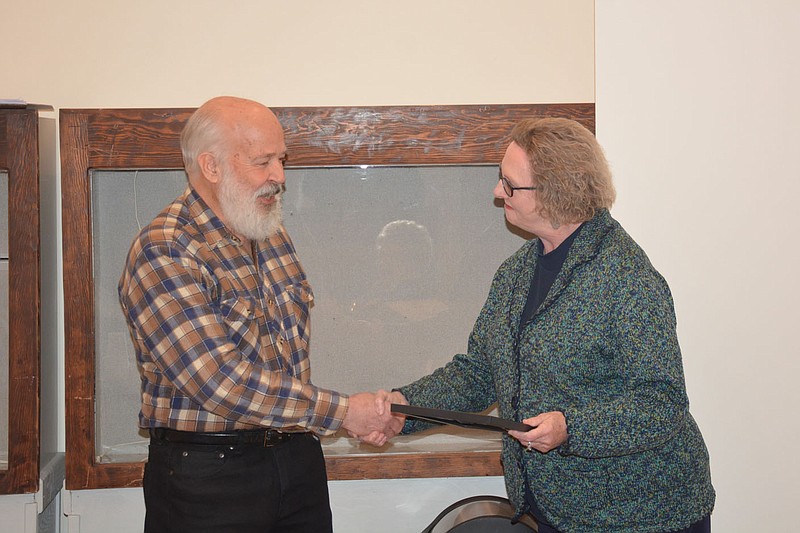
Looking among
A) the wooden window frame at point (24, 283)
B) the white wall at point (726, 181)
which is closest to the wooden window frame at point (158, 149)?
the wooden window frame at point (24, 283)

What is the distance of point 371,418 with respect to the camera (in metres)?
→ 2.15

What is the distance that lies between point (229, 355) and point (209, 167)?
0.50 m

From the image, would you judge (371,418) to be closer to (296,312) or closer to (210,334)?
(296,312)

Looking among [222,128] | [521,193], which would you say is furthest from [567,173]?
[222,128]

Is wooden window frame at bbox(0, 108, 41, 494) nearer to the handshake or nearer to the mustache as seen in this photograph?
the mustache

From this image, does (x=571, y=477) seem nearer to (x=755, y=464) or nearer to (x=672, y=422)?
(x=672, y=422)

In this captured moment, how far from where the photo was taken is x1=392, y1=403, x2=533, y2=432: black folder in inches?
70.4

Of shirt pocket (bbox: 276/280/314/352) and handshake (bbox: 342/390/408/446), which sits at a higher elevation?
shirt pocket (bbox: 276/280/314/352)

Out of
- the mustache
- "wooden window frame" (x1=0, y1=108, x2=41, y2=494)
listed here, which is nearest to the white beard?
the mustache

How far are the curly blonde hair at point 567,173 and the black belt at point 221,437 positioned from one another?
867 millimetres

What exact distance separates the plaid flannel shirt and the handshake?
0.22 feet

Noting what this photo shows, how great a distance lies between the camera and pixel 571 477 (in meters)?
1.85

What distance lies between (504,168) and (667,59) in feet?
2.80

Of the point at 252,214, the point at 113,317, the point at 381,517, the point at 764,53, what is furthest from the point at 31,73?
the point at 764,53
